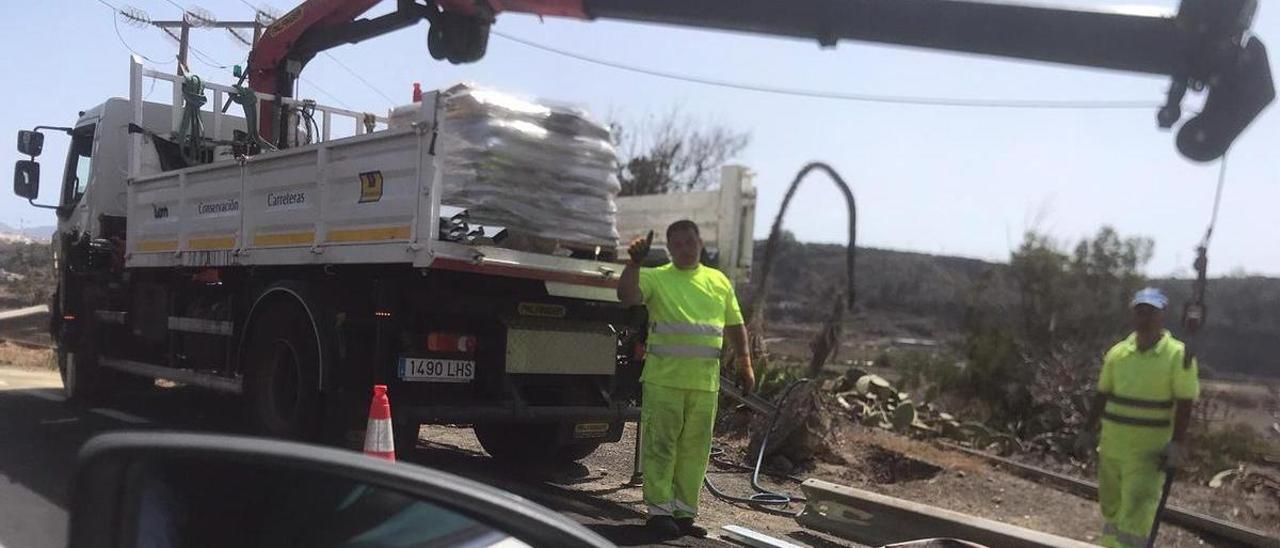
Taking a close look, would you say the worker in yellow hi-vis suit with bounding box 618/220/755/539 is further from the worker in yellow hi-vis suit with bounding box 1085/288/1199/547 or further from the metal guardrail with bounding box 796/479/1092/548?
the worker in yellow hi-vis suit with bounding box 1085/288/1199/547

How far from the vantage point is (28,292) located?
103 ft

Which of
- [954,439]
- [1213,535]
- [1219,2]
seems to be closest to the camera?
[1219,2]

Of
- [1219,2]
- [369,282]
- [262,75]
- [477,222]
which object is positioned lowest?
[369,282]

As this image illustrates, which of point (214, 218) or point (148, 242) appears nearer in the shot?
point (214, 218)

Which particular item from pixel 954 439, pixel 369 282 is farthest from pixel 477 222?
pixel 954 439

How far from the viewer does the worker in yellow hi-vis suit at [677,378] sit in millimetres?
5535

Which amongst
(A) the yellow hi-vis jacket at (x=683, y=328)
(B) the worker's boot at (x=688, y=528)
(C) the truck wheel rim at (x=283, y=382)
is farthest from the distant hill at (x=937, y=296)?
(C) the truck wheel rim at (x=283, y=382)

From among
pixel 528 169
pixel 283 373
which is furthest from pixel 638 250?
pixel 283 373

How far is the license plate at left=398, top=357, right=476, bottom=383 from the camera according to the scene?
5988 mm

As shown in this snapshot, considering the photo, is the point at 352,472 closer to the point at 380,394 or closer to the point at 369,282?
the point at 380,394

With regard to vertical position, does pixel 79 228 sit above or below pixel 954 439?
above

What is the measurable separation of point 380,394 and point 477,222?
2.00 metres

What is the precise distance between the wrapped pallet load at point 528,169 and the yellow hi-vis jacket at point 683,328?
1.05m

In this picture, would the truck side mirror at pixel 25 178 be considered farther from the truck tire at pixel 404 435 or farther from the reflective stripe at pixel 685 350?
the reflective stripe at pixel 685 350
